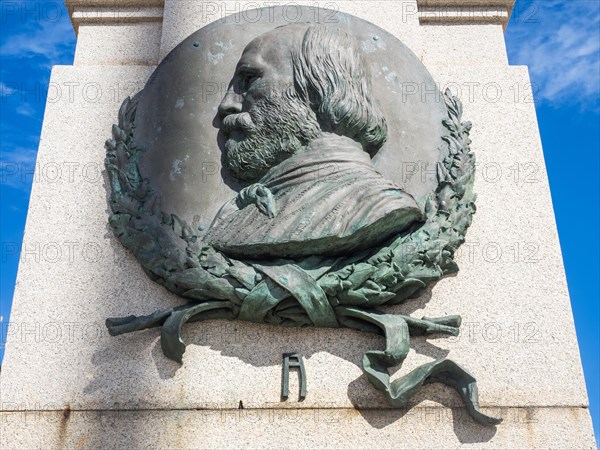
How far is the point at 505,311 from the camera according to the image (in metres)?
4.31

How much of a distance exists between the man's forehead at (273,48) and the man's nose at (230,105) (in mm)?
226

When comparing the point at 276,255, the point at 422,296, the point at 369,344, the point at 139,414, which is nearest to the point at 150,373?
the point at 139,414

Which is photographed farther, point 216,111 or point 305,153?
point 216,111

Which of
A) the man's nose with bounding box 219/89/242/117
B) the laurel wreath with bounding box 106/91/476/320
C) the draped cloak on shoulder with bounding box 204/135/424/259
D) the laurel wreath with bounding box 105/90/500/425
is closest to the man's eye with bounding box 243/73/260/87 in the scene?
the man's nose with bounding box 219/89/242/117

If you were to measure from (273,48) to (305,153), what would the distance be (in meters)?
0.83

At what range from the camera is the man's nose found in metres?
4.64

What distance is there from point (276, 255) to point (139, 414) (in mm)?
1231

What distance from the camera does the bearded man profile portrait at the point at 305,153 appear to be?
4.10 m

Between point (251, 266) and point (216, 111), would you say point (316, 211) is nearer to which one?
point (251, 266)

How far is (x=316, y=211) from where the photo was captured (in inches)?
162

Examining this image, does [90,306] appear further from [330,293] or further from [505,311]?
[505,311]

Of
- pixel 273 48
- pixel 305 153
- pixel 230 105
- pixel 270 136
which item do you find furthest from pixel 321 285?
pixel 273 48

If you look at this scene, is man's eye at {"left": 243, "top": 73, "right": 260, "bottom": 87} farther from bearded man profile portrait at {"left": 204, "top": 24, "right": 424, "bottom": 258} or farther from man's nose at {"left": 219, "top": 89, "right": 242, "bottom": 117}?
man's nose at {"left": 219, "top": 89, "right": 242, "bottom": 117}

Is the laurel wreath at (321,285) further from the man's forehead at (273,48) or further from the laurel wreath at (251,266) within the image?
the man's forehead at (273,48)
